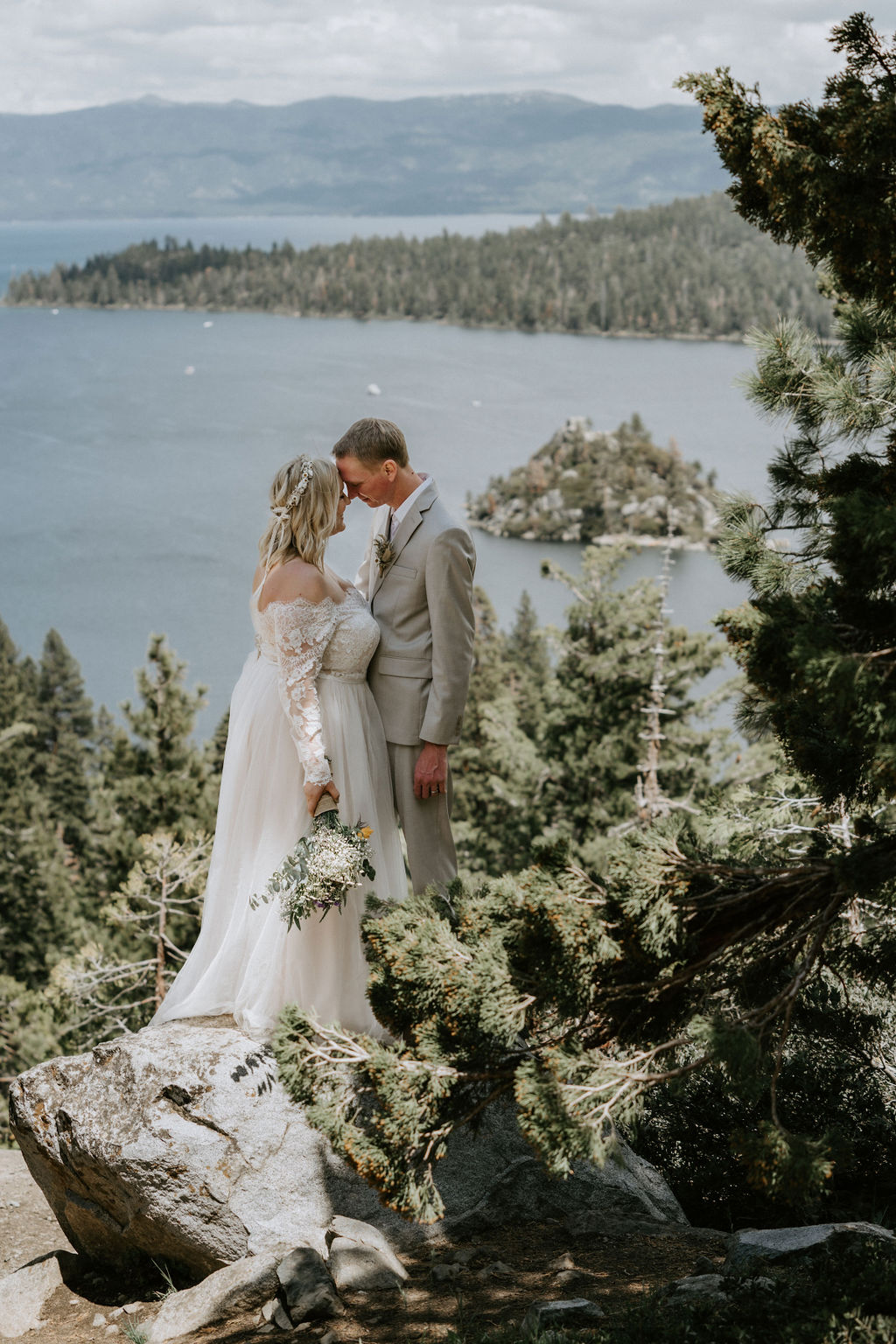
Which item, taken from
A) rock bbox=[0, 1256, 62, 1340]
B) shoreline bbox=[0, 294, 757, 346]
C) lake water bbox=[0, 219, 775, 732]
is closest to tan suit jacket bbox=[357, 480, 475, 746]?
rock bbox=[0, 1256, 62, 1340]

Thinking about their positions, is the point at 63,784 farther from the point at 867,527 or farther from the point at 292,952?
the point at 867,527

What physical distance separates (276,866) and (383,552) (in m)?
1.30

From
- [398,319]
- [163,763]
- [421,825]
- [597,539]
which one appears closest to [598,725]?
[163,763]

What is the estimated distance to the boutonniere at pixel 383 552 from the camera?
4.59 m

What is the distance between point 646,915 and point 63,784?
124 feet

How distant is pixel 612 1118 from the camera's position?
2.88 meters

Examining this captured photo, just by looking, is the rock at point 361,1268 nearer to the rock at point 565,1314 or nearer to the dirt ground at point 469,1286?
the dirt ground at point 469,1286

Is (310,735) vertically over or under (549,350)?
under

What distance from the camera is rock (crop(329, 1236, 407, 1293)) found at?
394 cm

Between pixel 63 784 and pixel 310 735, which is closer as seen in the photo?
pixel 310 735

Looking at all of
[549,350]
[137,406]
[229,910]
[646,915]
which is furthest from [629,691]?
[549,350]

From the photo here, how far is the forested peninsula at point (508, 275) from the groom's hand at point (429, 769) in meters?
141

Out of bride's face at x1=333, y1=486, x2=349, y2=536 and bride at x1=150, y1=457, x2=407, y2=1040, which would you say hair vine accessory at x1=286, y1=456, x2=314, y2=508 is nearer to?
bride at x1=150, y1=457, x2=407, y2=1040

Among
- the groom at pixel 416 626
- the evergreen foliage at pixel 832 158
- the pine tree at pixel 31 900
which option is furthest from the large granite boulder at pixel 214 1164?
the pine tree at pixel 31 900
